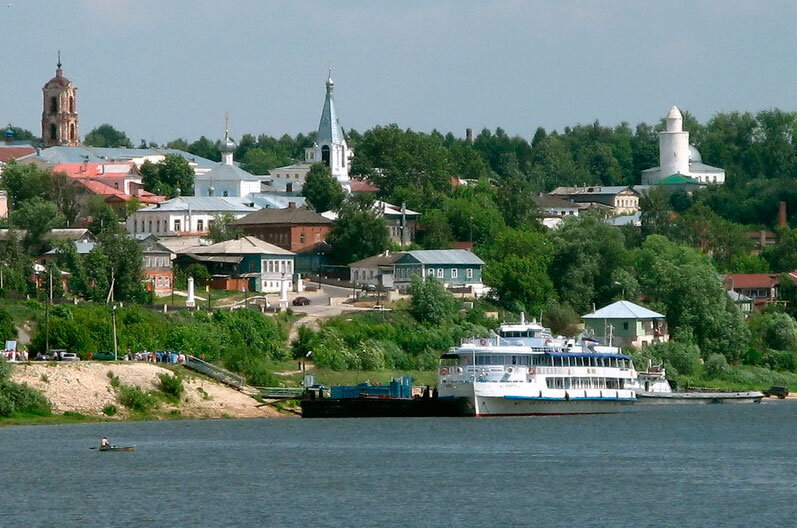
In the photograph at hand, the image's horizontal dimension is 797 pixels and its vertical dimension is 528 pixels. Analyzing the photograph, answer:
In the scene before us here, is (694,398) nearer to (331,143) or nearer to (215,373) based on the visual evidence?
(215,373)

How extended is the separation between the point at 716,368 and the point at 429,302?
1630cm

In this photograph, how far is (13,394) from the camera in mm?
80938

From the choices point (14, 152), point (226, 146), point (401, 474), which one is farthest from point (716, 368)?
point (14, 152)

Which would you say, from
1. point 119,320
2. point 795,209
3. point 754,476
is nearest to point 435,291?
point 119,320

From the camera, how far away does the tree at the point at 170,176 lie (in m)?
168

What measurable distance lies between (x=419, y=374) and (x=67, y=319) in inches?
712

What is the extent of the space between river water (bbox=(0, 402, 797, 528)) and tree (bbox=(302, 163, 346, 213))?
68.5 meters

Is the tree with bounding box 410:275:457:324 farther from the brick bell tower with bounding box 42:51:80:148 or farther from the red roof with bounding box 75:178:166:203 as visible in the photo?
the brick bell tower with bounding box 42:51:80:148

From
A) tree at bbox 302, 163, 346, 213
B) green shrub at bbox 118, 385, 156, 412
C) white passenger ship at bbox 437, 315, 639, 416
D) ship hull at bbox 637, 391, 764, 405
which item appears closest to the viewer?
green shrub at bbox 118, 385, 156, 412

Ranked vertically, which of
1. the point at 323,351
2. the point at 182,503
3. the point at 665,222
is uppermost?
the point at 665,222

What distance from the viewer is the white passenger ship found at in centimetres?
8800

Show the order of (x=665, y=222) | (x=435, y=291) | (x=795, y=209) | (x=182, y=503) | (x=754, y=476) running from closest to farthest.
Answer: (x=182, y=503), (x=754, y=476), (x=435, y=291), (x=665, y=222), (x=795, y=209)

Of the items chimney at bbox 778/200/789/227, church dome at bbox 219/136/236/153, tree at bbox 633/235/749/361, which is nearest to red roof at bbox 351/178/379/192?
church dome at bbox 219/136/236/153

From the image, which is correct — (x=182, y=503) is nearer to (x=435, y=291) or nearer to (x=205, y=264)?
(x=435, y=291)
